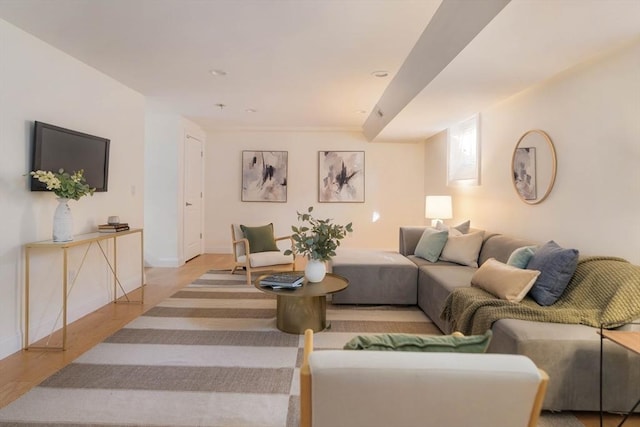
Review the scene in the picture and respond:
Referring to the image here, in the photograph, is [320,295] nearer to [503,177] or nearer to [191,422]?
[191,422]

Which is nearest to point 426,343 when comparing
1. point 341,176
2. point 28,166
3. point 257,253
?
point 28,166

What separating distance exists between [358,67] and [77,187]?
2.66 metres

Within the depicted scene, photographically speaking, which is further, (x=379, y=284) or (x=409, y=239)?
(x=409, y=239)

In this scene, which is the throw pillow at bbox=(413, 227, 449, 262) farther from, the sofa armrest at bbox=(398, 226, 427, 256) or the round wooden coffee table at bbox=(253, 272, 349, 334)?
the round wooden coffee table at bbox=(253, 272, 349, 334)

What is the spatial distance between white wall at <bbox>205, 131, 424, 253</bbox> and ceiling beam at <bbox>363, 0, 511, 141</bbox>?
2.66 metres

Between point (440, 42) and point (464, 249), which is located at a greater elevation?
point (440, 42)

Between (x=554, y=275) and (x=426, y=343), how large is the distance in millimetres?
1735

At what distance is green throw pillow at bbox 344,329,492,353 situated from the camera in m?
1.06

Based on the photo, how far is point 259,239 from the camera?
4.91m

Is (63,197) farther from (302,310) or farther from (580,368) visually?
(580,368)

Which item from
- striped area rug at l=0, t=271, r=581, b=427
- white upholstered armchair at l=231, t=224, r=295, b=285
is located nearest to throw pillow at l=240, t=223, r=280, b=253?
white upholstered armchair at l=231, t=224, r=295, b=285

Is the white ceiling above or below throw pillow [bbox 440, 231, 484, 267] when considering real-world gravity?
above

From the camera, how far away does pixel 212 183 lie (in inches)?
264

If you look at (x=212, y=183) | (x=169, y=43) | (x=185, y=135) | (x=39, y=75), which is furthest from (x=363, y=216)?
(x=39, y=75)
